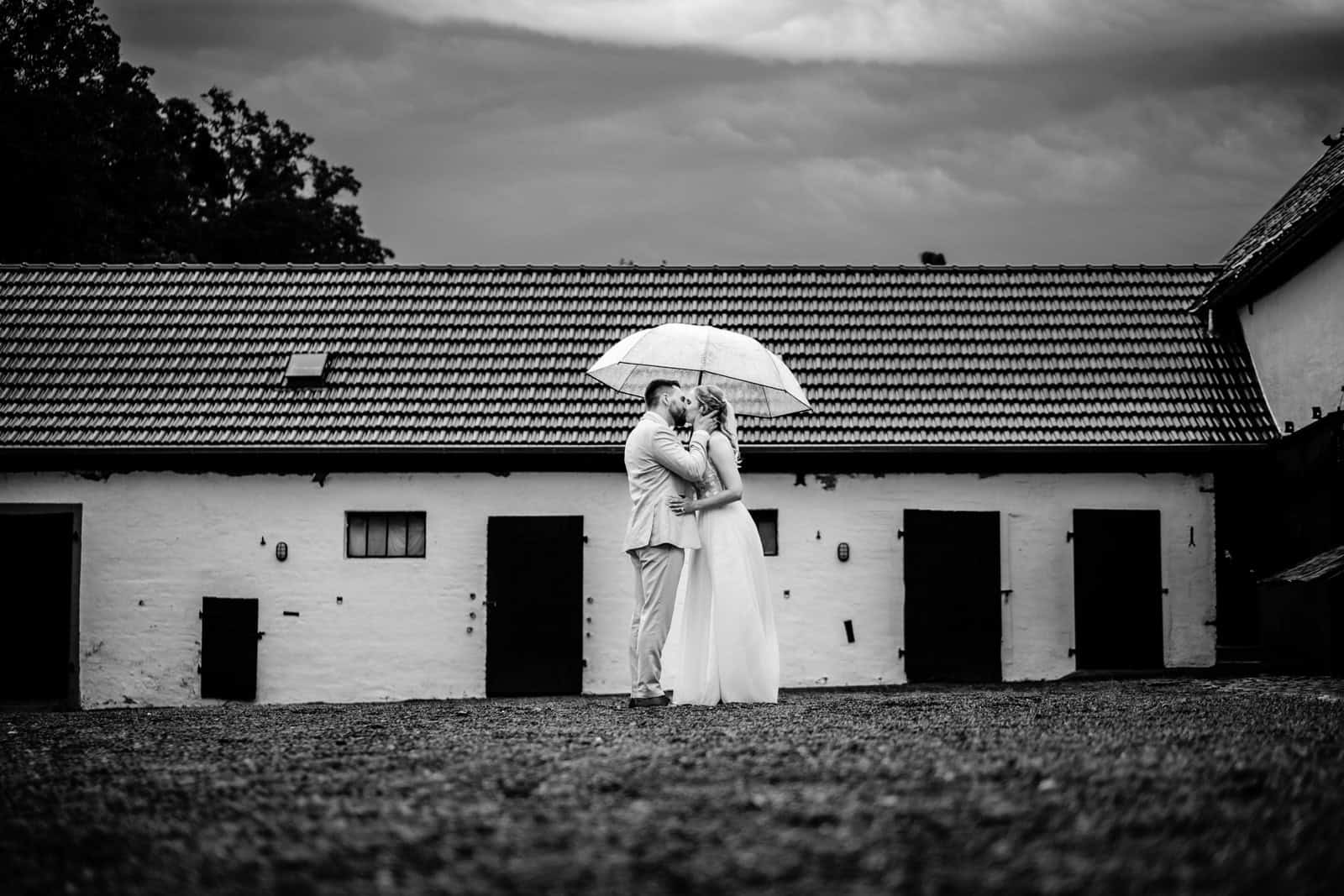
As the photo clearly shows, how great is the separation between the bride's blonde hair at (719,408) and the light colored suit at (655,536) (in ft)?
0.70

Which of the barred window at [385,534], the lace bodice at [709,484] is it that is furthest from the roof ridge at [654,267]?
the lace bodice at [709,484]

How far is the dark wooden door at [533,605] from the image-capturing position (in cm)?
1541

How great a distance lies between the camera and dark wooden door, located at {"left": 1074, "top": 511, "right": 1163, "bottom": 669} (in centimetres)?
1542

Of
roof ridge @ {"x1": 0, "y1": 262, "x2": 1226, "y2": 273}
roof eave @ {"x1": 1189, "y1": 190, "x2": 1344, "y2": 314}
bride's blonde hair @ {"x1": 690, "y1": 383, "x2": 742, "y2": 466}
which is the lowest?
bride's blonde hair @ {"x1": 690, "y1": 383, "x2": 742, "y2": 466}

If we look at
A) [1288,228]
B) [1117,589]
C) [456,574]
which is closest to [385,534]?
[456,574]

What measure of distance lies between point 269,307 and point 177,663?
468 cm

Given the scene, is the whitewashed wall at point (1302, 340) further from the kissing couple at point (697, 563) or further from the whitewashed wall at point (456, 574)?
the kissing couple at point (697, 563)

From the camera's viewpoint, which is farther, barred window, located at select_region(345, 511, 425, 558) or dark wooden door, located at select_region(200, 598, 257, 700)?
barred window, located at select_region(345, 511, 425, 558)

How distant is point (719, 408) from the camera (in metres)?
9.72

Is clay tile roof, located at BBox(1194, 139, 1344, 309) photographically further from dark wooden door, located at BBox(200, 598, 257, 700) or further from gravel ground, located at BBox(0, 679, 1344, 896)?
dark wooden door, located at BBox(200, 598, 257, 700)

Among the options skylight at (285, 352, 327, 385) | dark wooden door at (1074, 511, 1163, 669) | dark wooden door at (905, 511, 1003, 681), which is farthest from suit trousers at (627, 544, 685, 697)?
skylight at (285, 352, 327, 385)

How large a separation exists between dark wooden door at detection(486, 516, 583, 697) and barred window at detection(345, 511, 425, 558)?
82 centimetres

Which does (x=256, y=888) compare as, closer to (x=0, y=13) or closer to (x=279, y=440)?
(x=279, y=440)

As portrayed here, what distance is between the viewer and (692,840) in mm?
4191
